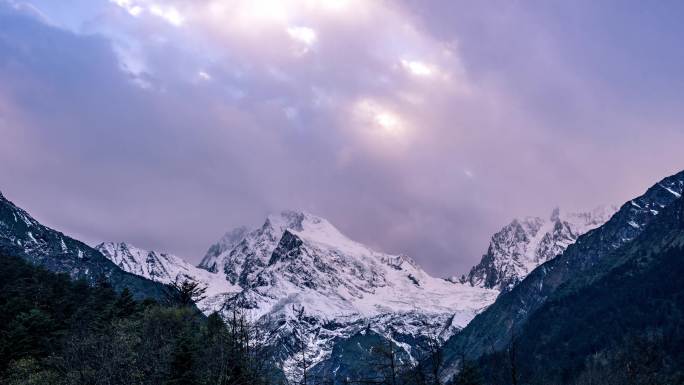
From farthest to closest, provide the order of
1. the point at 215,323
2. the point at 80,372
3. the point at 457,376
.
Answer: the point at 457,376 → the point at 215,323 → the point at 80,372

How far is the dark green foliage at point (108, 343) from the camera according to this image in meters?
57.7

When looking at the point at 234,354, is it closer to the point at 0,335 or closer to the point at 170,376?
the point at 170,376

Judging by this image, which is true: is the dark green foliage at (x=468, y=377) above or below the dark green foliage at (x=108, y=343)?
above

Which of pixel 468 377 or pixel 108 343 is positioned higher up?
pixel 468 377

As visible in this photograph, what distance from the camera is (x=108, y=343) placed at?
2467 inches

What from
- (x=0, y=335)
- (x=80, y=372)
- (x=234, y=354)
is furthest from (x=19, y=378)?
(x=234, y=354)

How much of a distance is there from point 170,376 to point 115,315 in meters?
41.9

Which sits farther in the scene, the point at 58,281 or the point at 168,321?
the point at 58,281

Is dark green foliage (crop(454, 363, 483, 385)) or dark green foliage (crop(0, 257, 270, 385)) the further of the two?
dark green foliage (crop(454, 363, 483, 385))

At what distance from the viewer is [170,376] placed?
57.9 meters

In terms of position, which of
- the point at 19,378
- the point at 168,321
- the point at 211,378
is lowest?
the point at 19,378

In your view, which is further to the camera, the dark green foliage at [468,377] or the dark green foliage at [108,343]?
the dark green foliage at [468,377]

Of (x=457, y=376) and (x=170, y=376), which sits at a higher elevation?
(x=457, y=376)

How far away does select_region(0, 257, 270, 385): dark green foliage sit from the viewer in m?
57.7
